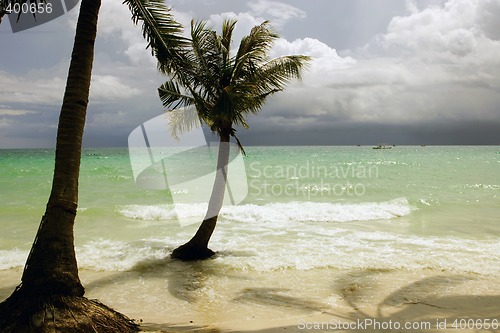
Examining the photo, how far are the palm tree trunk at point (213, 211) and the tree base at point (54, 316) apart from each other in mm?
5247

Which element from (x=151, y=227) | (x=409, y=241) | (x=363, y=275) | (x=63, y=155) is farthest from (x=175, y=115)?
(x=409, y=241)

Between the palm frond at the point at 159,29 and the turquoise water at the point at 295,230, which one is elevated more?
the palm frond at the point at 159,29

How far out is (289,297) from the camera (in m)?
7.82

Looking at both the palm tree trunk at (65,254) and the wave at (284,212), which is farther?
the wave at (284,212)

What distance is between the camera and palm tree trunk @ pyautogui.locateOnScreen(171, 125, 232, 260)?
10116 millimetres

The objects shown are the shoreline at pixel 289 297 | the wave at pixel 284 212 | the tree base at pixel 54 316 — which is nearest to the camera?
the tree base at pixel 54 316

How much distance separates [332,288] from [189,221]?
1226 centimetres

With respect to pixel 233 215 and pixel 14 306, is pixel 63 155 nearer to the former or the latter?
pixel 14 306

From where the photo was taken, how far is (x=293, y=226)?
17109 millimetres

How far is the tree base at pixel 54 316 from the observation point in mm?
4934

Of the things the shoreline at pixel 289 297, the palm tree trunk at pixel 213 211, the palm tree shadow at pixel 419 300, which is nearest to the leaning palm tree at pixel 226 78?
the palm tree trunk at pixel 213 211

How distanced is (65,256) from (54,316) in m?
0.81
